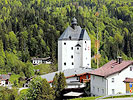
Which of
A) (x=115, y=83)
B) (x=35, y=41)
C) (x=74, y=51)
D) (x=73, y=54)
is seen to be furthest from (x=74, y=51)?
A: (x=35, y=41)

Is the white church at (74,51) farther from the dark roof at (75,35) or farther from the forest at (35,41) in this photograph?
the forest at (35,41)

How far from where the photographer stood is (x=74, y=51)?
7294cm

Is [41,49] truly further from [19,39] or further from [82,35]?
[82,35]

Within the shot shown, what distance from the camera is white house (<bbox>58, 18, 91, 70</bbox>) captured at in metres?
72.2

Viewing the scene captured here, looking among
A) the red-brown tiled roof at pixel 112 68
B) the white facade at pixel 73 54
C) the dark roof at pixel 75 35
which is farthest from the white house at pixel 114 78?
the dark roof at pixel 75 35

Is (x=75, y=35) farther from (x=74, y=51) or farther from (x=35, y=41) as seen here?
(x=35, y=41)

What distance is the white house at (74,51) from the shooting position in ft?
237

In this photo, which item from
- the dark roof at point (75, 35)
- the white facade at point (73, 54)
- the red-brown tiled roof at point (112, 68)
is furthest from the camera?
the dark roof at point (75, 35)

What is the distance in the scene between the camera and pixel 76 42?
240 ft

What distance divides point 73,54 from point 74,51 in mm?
782

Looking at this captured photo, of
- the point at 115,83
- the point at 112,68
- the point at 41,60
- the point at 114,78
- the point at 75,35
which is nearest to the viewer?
the point at 114,78

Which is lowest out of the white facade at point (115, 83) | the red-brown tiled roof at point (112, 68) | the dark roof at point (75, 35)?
the white facade at point (115, 83)

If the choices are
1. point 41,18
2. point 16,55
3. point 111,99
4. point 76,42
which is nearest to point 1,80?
point 76,42

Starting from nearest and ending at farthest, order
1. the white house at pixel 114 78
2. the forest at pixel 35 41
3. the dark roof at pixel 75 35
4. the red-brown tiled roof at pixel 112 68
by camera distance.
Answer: the white house at pixel 114 78
the red-brown tiled roof at pixel 112 68
the dark roof at pixel 75 35
the forest at pixel 35 41
